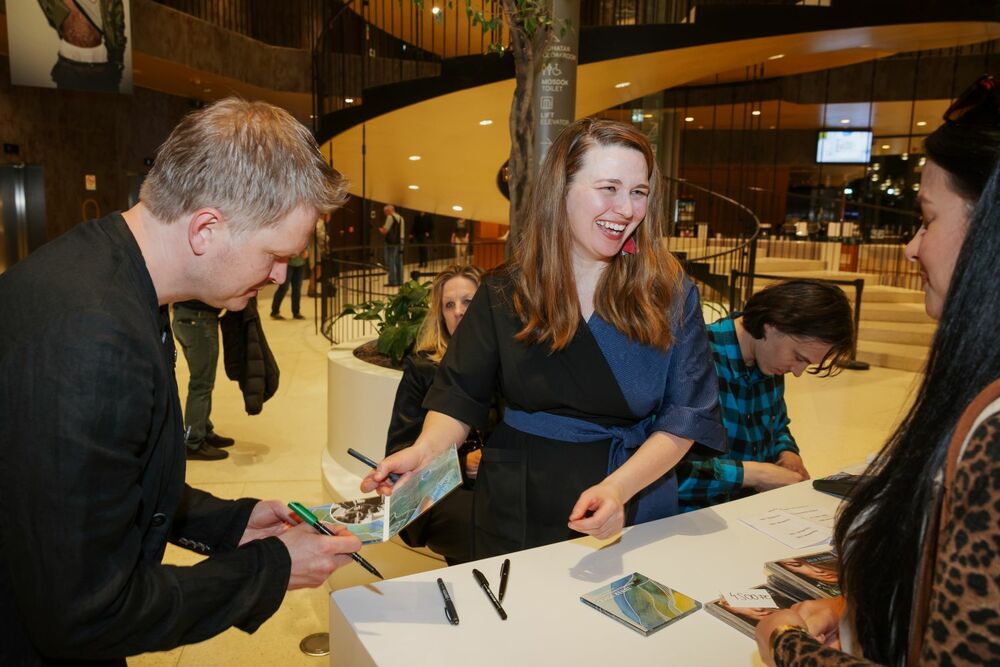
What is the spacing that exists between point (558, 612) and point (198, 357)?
13.7 feet

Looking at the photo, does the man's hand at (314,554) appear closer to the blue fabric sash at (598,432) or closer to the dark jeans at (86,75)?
the blue fabric sash at (598,432)

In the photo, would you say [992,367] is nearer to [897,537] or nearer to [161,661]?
[897,537]

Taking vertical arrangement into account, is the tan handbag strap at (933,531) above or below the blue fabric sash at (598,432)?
above

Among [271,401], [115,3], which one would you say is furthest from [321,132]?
[271,401]

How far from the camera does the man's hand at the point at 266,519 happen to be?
1.54m

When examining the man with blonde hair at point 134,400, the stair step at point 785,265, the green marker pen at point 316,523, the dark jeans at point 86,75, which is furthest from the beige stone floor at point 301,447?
the dark jeans at point 86,75

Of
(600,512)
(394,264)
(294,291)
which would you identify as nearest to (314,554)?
(600,512)

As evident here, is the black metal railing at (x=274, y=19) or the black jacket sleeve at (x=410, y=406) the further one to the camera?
the black metal railing at (x=274, y=19)

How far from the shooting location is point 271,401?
21.6ft

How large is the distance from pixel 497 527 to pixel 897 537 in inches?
44.4

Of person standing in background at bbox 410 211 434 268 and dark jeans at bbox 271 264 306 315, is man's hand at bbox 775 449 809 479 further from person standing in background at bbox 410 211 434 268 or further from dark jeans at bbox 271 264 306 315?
person standing in background at bbox 410 211 434 268

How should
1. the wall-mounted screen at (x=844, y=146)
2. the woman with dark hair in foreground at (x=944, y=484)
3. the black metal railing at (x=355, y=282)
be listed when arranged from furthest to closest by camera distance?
the wall-mounted screen at (x=844, y=146)
the black metal railing at (x=355, y=282)
the woman with dark hair in foreground at (x=944, y=484)

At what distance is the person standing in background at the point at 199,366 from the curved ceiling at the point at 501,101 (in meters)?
4.23

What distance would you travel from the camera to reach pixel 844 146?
1698 centimetres
